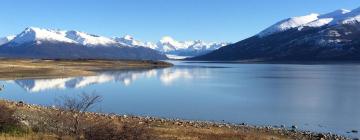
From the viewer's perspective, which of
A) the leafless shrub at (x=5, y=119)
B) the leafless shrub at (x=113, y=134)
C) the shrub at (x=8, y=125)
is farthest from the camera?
the leafless shrub at (x=5, y=119)

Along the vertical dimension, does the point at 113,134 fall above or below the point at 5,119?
above

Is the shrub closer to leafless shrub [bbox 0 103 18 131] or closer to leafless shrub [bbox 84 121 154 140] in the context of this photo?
leafless shrub [bbox 0 103 18 131]

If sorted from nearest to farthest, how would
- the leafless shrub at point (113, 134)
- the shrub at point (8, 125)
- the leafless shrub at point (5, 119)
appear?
the leafless shrub at point (113, 134)
the shrub at point (8, 125)
the leafless shrub at point (5, 119)

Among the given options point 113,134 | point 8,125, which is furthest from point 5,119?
point 113,134

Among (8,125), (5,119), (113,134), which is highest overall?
(113,134)

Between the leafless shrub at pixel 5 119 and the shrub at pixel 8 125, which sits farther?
the leafless shrub at pixel 5 119

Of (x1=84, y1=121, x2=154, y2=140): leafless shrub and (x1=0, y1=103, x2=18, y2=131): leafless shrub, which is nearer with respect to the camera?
(x1=84, y1=121, x2=154, y2=140): leafless shrub

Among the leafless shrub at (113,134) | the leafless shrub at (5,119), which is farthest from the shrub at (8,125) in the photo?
the leafless shrub at (113,134)

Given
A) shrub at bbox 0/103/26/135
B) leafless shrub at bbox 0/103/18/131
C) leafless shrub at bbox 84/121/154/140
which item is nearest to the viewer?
leafless shrub at bbox 84/121/154/140

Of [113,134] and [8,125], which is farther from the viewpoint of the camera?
[8,125]

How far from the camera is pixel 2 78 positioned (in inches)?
4998

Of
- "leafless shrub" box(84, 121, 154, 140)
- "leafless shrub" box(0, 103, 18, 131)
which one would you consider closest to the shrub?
"leafless shrub" box(0, 103, 18, 131)

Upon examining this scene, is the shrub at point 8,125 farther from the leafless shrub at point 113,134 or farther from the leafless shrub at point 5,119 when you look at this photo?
the leafless shrub at point 113,134

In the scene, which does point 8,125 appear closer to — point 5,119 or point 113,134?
point 5,119
